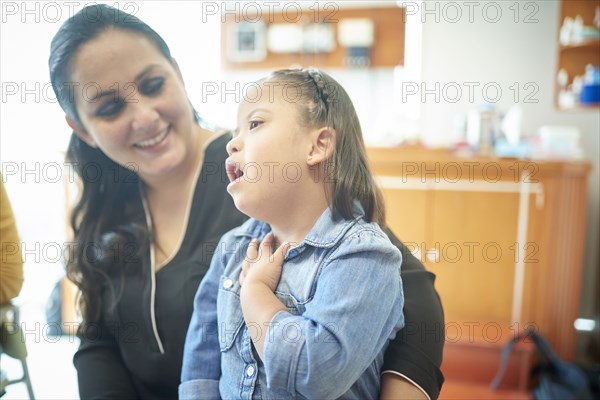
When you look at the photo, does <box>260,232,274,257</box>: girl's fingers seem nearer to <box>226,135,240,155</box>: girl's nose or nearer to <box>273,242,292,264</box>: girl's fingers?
<box>273,242,292,264</box>: girl's fingers

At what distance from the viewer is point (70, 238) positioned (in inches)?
33.2

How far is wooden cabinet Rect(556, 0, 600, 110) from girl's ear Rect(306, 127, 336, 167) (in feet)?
1.41

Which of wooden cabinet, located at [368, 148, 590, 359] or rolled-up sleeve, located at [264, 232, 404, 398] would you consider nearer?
rolled-up sleeve, located at [264, 232, 404, 398]

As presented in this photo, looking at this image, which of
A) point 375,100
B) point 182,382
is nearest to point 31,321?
point 182,382

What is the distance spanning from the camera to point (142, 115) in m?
0.72

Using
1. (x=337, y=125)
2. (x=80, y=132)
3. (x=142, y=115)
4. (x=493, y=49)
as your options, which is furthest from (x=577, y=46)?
(x=80, y=132)

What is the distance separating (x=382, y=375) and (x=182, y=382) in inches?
12.4

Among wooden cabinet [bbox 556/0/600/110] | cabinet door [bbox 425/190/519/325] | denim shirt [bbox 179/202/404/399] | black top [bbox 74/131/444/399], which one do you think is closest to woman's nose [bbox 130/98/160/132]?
black top [bbox 74/131/444/399]

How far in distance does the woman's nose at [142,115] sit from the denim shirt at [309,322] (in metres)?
0.22

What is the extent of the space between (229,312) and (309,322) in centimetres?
16

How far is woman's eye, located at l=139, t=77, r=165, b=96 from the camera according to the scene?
0.72 metres

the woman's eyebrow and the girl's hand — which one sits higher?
the woman's eyebrow

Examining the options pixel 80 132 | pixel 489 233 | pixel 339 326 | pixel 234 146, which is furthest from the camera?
pixel 489 233

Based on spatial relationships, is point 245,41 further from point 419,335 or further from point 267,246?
point 419,335
